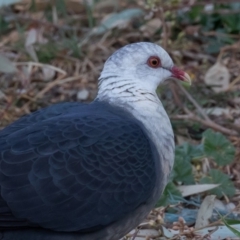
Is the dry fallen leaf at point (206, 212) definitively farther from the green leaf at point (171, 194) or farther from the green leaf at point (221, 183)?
the green leaf at point (221, 183)

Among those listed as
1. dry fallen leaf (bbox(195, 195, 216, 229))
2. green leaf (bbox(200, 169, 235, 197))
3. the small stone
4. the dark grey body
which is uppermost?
the dark grey body

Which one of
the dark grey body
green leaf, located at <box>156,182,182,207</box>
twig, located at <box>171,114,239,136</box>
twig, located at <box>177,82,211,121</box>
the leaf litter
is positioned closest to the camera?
the dark grey body

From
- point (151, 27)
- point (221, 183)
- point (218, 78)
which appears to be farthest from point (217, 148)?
point (151, 27)

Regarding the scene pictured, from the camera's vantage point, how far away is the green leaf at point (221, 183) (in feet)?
15.1

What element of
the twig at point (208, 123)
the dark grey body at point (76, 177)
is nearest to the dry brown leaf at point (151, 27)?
the twig at point (208, 123)

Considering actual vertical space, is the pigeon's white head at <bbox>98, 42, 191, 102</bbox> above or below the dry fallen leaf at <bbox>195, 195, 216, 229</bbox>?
above

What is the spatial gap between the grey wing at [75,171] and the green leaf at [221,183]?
1004 mm

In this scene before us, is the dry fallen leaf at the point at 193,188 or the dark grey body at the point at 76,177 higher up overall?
the dark grey body at the point at 76,177

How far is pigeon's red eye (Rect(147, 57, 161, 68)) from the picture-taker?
412 cm

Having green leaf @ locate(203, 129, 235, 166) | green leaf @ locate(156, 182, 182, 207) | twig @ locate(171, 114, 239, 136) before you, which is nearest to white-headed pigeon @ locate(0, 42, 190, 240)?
green leaf @ locate(156, 182, 182, 207)

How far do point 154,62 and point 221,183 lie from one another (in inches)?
A: 35.3

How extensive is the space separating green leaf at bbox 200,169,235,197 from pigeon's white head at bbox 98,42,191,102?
80 cm

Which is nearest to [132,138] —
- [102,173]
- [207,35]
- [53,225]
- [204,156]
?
[102,173]

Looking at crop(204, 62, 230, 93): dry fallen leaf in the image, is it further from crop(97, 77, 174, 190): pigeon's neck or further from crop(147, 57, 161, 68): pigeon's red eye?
crop(97, 77, 174, 190): pigeon's neck
